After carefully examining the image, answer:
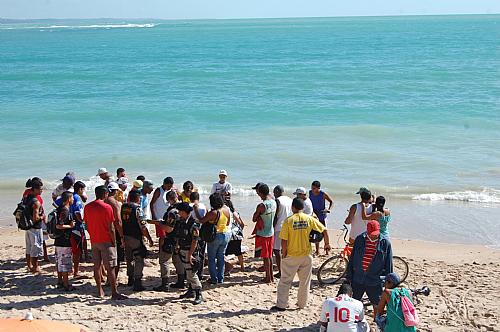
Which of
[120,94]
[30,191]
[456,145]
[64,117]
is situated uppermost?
[120,94]

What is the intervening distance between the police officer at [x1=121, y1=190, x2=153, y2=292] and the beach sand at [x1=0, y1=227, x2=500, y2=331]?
31 centimetres

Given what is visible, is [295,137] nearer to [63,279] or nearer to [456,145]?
[456,145]

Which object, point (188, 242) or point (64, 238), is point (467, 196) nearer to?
point (188, 242)

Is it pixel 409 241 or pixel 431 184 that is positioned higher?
pixel 431 184

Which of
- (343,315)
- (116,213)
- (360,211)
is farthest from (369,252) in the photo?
(116,213)

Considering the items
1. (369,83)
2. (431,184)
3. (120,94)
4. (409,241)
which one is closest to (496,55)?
(369,83)

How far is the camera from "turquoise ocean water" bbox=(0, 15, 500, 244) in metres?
20.5

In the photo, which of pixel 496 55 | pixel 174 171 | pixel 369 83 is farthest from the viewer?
pixel 496 55

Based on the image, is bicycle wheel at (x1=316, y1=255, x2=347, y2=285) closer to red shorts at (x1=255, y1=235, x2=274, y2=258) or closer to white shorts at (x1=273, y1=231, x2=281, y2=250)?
white shorts at (x1=273, y1=231, x2=281, y2=250)

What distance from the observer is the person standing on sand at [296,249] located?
863 cm

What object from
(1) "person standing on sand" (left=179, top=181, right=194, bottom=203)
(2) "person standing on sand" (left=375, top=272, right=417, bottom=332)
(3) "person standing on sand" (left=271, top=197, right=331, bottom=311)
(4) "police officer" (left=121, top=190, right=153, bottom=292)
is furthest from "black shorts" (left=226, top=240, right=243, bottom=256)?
(2) "person standing on sand" (left=375, top=272, right=417, bottom=332)

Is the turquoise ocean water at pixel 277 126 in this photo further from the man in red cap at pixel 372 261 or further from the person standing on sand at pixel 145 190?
the man in red cap at pixel 372 261

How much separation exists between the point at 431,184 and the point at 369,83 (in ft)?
87.2

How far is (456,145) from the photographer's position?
24484mm
